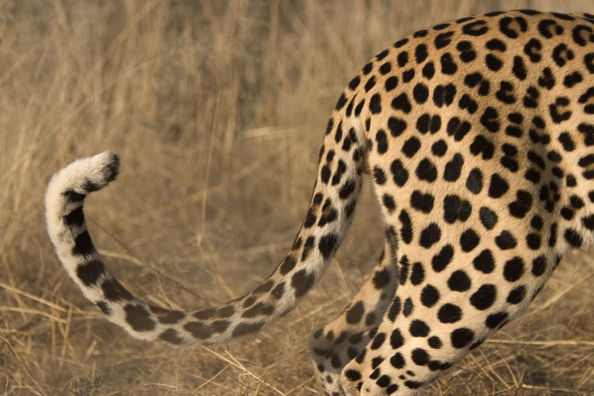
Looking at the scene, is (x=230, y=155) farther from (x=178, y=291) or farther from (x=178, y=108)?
(x=178, y=291)

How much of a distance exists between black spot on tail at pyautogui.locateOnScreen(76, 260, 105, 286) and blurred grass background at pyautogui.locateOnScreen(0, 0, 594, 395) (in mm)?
663

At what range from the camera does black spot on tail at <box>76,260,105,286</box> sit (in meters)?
2.55

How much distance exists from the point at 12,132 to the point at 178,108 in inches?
60.2

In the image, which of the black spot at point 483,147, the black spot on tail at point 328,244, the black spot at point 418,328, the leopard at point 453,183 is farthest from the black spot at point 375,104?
the black spot at point 418,328

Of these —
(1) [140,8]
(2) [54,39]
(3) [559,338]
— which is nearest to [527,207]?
(3) [559,338]

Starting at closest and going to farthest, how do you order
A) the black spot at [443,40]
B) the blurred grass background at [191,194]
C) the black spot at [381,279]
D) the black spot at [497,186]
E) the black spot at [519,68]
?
1. the black spot at [497,186]
2. the black spot at [519,68]
3. the black spot at [443,40]
4. the black spot at [381,279]
5. the blurred grass background at [191,194]

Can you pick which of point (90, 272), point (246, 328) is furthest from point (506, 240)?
point (90, 272)

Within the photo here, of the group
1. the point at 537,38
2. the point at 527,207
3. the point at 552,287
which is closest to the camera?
the point at 527,207

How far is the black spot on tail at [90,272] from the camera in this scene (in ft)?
8.38

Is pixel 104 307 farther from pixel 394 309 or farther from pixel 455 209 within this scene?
pixel 455 209

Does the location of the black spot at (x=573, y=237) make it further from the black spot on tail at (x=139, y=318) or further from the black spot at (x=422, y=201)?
the black spot on tail at (x=139, y=318)

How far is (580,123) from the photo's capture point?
7.73 ft

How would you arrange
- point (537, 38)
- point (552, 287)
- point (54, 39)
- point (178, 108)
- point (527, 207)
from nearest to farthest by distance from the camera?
point (527, 207) → point (537, 38) → point (552, 287) → point (54, 39) → point (178, 108)

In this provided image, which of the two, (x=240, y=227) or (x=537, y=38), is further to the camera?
(x=240, y=227)
